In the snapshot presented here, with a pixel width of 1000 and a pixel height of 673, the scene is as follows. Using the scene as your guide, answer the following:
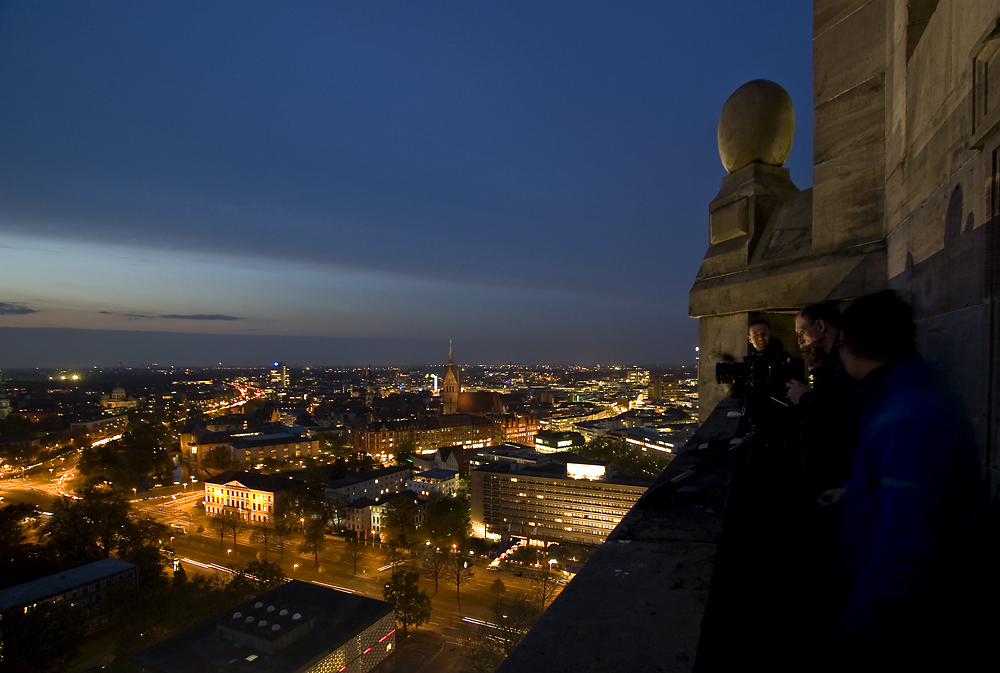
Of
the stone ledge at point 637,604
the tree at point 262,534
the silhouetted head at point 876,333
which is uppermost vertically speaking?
the silhouetted head at point 876,333

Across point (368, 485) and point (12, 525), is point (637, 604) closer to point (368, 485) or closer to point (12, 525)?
point (12, 525)

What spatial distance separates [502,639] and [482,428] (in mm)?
49187

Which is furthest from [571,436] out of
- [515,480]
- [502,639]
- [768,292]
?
[768,292]

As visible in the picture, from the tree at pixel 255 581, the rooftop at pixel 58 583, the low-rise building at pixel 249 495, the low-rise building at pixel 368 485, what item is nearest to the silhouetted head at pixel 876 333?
the tree at pixel 255 581

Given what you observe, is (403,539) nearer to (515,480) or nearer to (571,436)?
(515,480)

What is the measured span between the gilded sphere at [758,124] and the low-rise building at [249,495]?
38832 mm

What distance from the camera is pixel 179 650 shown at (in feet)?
58.3

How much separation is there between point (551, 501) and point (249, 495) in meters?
22.1

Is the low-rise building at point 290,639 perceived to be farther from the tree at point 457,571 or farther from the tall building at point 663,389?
the tall building at point 663,389

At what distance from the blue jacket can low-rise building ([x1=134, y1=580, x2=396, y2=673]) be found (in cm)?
2024

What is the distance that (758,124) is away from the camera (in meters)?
4.59

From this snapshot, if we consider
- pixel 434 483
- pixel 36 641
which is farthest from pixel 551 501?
pixel 36 641

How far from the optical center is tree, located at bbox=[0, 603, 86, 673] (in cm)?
1745

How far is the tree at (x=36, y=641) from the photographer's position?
1745cm
